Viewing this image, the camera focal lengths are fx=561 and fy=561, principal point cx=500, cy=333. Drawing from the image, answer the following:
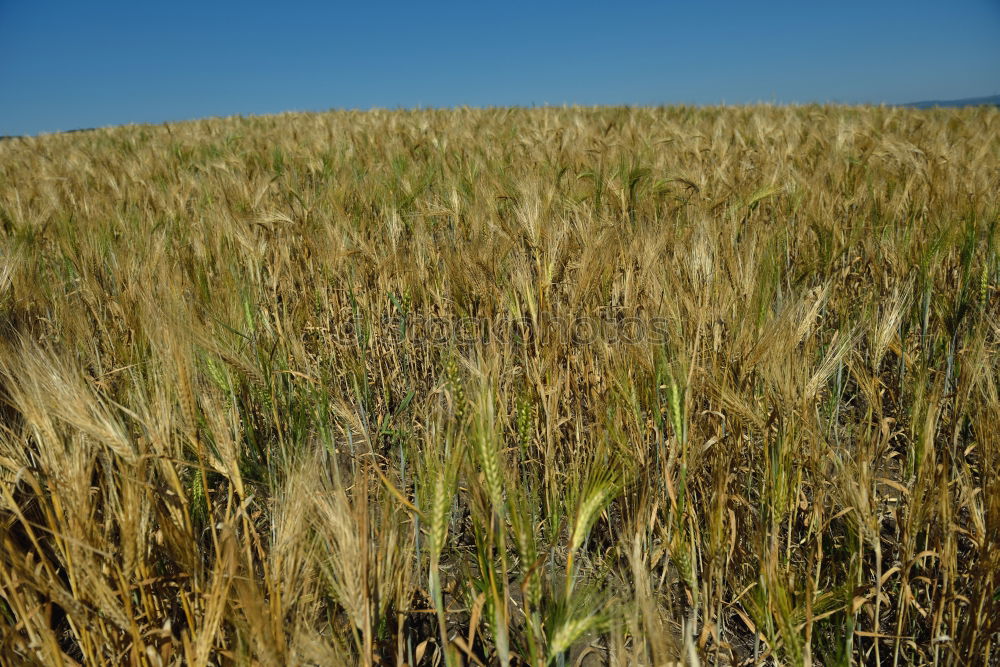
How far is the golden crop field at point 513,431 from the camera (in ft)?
2.67

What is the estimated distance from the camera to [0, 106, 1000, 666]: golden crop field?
813 mm

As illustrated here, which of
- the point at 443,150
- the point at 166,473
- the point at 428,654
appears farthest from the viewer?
the point at 443,150

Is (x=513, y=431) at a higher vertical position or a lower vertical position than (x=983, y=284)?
lower

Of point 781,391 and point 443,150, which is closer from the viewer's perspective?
point 781,391

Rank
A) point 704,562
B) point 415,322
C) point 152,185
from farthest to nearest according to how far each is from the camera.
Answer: point 152,185 → point 415,322 → point 704,562

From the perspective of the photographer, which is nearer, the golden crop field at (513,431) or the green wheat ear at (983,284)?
the golden crop field at (513,431)

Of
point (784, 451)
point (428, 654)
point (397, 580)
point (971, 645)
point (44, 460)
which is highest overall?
point (44, 460)

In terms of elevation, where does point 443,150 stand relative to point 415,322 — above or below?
above

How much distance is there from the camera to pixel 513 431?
5.37ft

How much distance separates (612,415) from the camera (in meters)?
1.37

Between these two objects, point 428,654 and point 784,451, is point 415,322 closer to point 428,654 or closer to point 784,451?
point 428,654

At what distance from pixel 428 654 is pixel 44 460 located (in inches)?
31.0

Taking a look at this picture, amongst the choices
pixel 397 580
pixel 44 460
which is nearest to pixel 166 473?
pixel 44 460

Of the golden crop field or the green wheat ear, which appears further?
the green wheat ear
